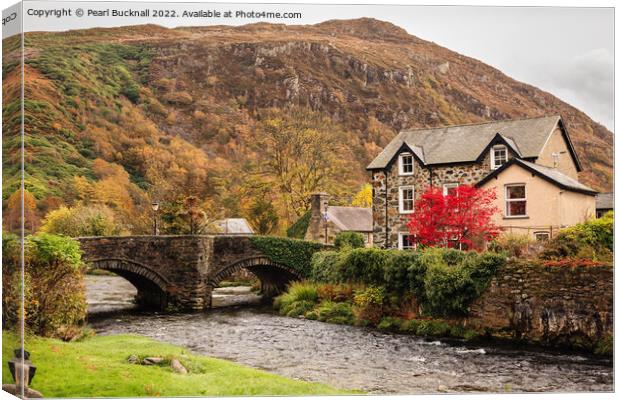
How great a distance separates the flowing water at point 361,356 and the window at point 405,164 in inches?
377

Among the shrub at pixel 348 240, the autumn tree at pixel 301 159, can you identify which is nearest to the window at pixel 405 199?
the shrub at pixel 348 240

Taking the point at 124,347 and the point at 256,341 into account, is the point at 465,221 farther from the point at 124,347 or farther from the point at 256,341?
the point at 124,347

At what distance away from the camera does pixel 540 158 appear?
25.1 meters

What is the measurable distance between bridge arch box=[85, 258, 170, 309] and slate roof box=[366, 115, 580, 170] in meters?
10.3

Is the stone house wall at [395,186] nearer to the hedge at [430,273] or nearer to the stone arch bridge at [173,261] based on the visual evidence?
the stone arch bridge at [173,261]

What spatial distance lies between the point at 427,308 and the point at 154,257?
9742 millimetres

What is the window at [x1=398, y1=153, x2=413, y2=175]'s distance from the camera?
28.6 m

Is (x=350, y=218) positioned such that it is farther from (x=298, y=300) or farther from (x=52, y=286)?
(x=52, y=286)

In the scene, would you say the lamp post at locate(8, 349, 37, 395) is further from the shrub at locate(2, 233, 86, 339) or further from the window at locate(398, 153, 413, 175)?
the window at locate(398, 153, 413, 175)

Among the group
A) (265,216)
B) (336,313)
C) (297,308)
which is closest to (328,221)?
(265,216)

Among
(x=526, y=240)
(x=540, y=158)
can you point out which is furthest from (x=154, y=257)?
(x=540, y=158)

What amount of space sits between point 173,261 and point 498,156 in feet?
41.1

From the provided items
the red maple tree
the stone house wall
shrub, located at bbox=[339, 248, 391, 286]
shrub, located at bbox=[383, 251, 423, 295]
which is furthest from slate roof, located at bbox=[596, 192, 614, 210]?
shrub, located at bbox=[339, 248, 391, 286]

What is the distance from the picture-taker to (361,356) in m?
14.5
